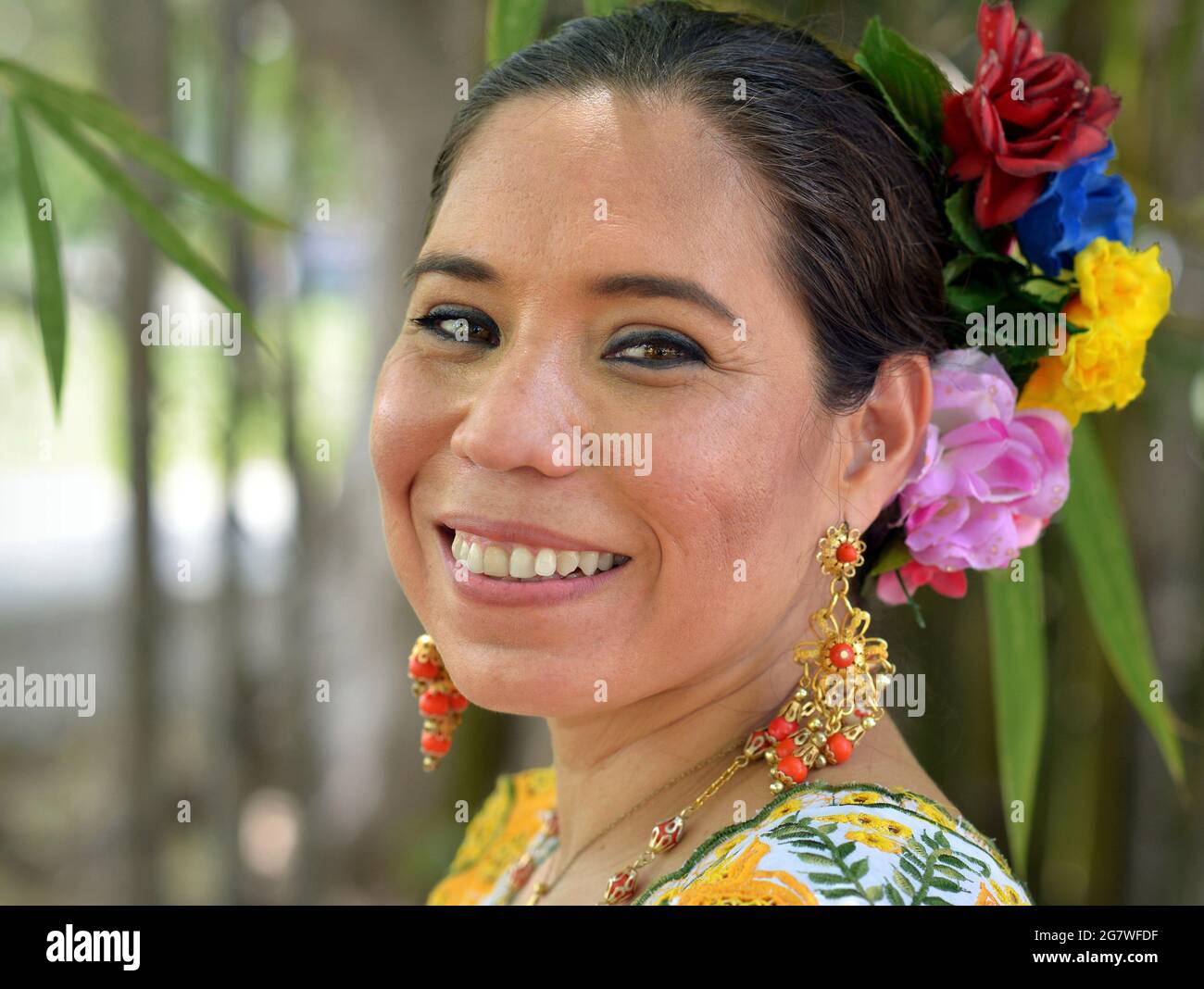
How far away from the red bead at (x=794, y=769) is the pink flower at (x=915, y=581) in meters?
0.31

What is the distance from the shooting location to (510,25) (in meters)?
1.43

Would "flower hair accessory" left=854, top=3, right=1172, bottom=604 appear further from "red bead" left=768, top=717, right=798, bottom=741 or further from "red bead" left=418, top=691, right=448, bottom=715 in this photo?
"red bead" left=418, top=691, right=448, bottom=715

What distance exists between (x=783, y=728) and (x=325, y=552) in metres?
3.29

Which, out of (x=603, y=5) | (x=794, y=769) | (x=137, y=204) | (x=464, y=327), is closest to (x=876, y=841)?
(x=794, y=769)

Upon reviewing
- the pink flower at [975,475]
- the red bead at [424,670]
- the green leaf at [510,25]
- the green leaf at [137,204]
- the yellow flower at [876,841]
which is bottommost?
the yellow flower at [876,841]

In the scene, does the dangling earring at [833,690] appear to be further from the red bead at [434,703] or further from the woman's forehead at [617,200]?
the red bead at [434,703]

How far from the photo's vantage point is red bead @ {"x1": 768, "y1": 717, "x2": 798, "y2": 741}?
43.4 inches

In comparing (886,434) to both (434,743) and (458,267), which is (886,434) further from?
(434,743)

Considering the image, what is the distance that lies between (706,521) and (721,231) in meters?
0.26

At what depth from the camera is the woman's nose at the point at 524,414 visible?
3.37 ft

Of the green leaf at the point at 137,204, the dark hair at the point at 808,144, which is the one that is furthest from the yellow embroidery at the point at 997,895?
the green leaf at the point at 137,204

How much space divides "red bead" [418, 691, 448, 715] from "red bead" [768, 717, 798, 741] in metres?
0.48

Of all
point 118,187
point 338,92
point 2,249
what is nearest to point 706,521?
point 118,187

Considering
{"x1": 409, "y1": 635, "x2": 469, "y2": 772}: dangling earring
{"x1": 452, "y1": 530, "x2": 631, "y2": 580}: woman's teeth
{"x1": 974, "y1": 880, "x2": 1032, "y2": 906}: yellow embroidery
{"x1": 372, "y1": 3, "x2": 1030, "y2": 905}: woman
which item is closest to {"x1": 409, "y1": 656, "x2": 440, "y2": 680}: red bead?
{"x1": 409, "y1": 635, "x2": 469, "y2": 772}: dangling earring
